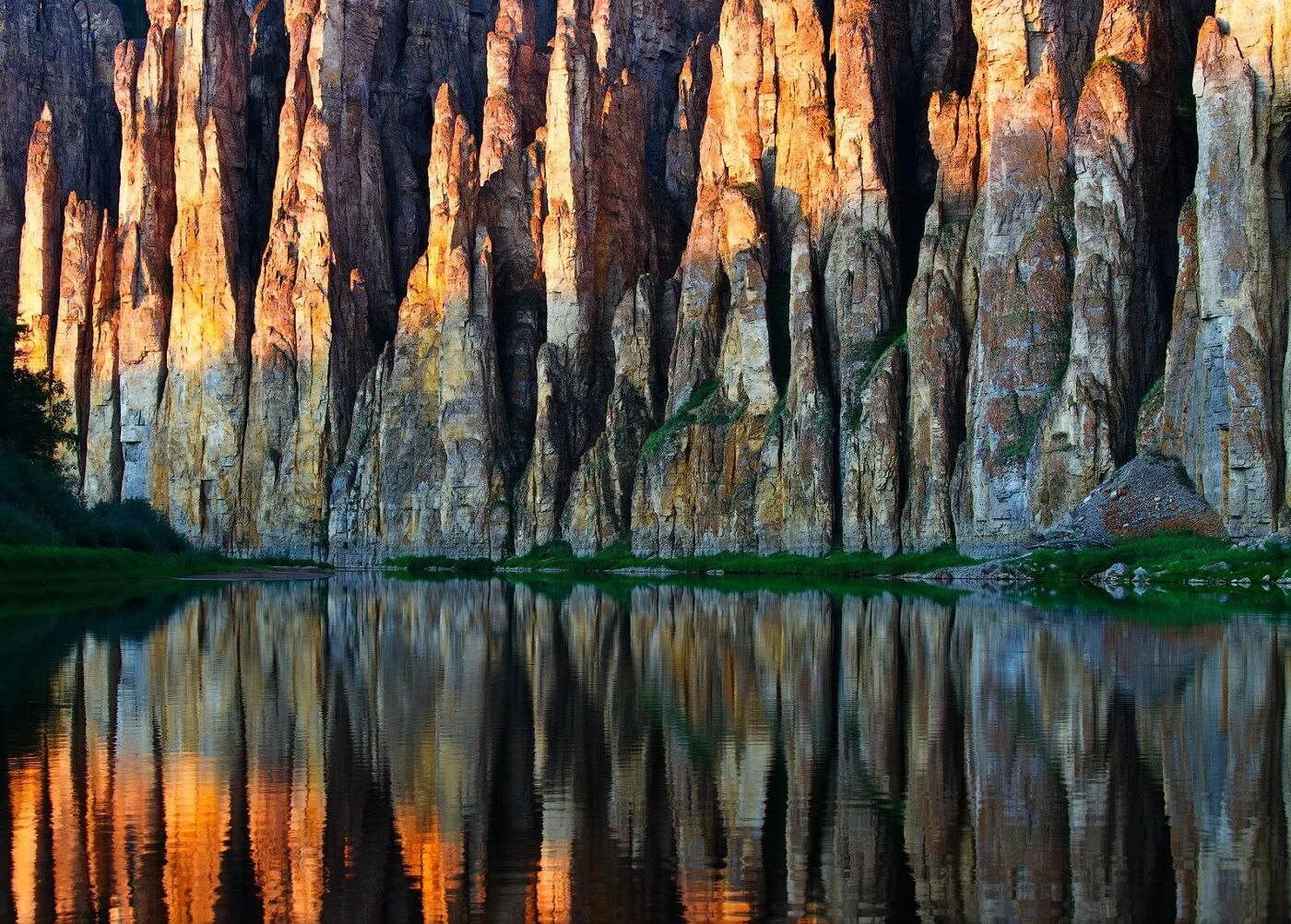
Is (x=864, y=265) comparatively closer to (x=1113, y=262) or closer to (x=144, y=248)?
(x=1113, y=262)

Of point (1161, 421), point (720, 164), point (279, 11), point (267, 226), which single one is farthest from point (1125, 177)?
point (279, 11)

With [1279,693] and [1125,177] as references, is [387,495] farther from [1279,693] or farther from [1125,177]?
[1279,693]

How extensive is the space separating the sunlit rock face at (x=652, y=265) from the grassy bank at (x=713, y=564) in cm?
159

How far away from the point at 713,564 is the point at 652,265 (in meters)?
33.0

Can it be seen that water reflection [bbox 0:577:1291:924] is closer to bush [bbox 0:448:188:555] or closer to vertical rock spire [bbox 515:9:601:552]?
bush [bbox 0:448:188:555]

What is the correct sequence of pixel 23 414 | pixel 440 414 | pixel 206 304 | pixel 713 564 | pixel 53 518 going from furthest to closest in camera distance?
pixel 206 304, pixel 440 414, pixel 713 564, pixel 23 414, pixel 53 518

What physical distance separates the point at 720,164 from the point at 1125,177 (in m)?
37.3

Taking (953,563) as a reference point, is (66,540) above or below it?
above

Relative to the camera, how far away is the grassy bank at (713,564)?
2916 inches

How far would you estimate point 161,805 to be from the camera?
583 inches

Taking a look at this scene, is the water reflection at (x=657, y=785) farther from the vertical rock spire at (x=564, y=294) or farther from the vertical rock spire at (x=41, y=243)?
the vertical rock spire at (x=41, y=243)

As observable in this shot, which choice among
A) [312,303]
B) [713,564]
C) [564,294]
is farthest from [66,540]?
[312,303]

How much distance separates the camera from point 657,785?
1581 centimetres

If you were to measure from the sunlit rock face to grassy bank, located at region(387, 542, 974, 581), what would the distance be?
1.59m
